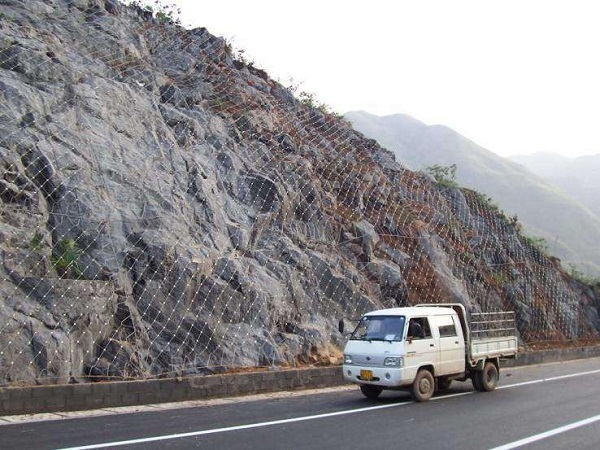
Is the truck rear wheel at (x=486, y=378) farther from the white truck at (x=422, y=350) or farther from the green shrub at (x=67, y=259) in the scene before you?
the green shrub at (x=67, y=259)

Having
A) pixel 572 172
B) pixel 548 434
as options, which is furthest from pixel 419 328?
pixel 572 172

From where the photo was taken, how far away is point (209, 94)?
22.2m

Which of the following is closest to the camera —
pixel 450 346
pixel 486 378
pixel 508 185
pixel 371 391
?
pixel 371 391

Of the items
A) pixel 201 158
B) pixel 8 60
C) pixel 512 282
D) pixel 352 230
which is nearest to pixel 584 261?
pixel 512 282

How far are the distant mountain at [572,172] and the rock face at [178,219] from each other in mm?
100915

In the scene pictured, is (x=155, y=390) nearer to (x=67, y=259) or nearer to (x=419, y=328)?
(x=67, y=259)

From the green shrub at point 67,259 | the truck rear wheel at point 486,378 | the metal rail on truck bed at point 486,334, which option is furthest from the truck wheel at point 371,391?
the green shrub at point 67,259

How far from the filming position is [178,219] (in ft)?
51.1

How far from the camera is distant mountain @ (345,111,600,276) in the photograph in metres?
81.0

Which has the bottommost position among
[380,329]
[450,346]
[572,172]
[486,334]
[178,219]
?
[450,346]

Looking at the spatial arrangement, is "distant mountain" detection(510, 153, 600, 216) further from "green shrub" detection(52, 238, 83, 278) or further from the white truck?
"green shrub" detection(52, 238, 83, 278)

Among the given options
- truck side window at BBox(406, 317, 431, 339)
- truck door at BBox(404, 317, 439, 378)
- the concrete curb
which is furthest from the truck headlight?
the concrete curb

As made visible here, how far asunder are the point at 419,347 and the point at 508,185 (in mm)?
86879

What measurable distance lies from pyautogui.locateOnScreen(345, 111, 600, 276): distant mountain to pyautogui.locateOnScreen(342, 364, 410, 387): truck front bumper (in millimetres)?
62455
